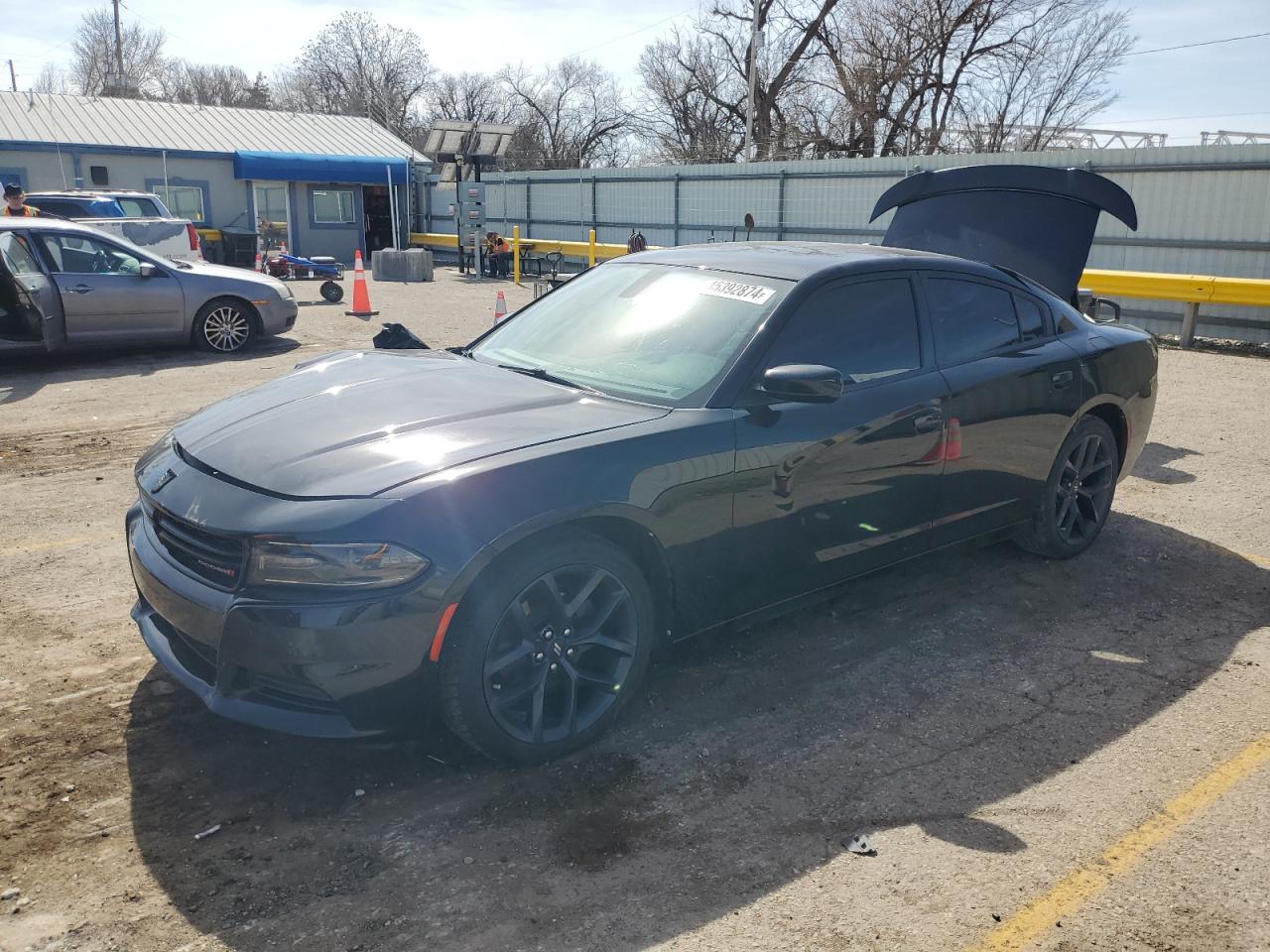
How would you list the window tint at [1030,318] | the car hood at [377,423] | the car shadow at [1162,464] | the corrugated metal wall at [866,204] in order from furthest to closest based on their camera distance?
the corrugated metal wall at [866,204] < the car shadow at [1162,464] < the window tint at [1030,318] < the car hood at [377,423]

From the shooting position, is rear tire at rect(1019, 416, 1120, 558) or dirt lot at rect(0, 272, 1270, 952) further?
rear tire at rect(1019, 416, 1120, 558)

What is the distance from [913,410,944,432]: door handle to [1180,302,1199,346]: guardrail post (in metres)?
11.5

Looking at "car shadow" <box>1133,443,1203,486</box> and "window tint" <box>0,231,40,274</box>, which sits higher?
"window tint" <box>0,231,40,274</box>

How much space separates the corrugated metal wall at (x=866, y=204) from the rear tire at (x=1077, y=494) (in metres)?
10.4

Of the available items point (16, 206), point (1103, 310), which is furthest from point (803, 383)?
point (16, 206)

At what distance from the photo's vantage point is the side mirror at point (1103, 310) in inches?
250

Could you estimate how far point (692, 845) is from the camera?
2.95 meters

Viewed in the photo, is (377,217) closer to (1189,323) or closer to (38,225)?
(38,225)

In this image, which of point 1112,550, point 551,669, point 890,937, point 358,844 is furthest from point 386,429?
point 1112,550

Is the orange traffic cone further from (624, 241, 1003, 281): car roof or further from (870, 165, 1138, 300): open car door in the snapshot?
(624, 241, 1003, 281): car roof

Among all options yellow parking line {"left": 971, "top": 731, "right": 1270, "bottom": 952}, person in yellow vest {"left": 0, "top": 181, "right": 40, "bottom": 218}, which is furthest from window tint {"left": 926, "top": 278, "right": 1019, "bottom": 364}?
person in yellow vest {"left": 0, "top": 181, "right": 40, "bottom": 218}

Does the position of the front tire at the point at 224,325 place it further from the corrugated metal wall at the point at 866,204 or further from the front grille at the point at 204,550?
the corrugated metal wall at the point at 866,204

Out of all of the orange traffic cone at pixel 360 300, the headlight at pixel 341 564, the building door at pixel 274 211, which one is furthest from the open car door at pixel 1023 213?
the building door at pixel 274 211

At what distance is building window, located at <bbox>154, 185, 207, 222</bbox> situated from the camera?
29594mm
